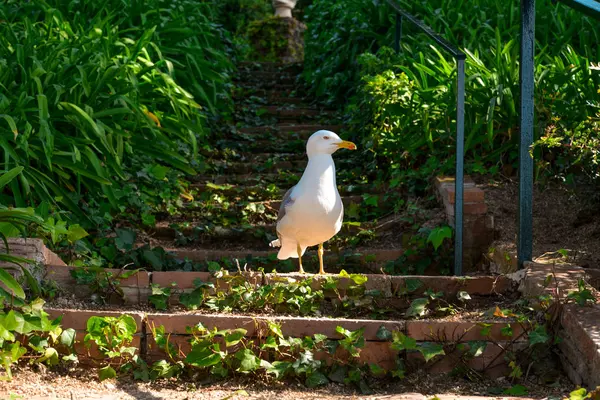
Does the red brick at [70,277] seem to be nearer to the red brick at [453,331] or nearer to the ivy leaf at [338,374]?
the ivy leaf at [338,374]

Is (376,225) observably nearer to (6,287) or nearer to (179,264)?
(179,264)

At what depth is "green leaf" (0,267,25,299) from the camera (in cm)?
296

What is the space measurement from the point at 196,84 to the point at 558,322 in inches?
171

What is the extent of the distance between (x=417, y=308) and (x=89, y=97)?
2.56 m

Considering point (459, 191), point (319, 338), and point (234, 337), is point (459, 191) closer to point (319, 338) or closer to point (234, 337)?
point (319, 338)

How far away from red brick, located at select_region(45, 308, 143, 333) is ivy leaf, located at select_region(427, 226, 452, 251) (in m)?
1.66

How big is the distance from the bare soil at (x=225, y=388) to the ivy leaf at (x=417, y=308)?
1.02 feet

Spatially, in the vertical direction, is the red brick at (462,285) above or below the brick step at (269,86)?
below

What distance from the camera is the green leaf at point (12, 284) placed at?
296 centimetres

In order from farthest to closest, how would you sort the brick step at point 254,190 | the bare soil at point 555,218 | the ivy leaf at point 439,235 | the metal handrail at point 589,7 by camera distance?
the brick step at point 254,190
the ivy leaf at point 439,235
the bare soil at point 555,218
the metal handrail at point 589,7

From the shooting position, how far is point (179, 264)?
427 cm

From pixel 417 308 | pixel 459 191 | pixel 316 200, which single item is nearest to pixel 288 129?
pixel 459 191

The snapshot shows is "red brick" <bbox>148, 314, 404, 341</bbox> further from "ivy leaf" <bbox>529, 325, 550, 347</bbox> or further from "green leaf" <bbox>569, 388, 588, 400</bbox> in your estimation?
"green leaf" <bbox>569, 388, 588, 400</bbox>

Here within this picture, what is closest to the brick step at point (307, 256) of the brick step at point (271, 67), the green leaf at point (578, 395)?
the green leaf at point (578, 395)
